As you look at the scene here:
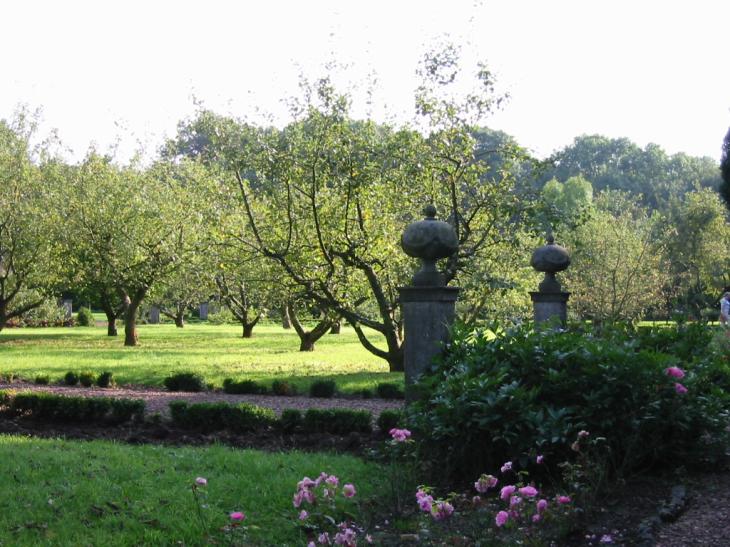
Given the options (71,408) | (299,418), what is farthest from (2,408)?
(299,418)

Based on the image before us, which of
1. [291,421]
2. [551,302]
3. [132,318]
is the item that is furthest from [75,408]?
[132,318]

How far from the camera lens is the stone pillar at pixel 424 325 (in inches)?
232

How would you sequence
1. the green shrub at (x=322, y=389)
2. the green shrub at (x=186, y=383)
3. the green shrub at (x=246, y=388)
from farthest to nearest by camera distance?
1. the green shrub at (x=186, y=383)
2. the green shrub at (x=246, y=388)
3. the green shrub at (x=322, y=389)

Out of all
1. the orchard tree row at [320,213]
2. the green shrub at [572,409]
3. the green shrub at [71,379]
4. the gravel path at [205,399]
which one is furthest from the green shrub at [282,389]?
the green shrub at [572,409]

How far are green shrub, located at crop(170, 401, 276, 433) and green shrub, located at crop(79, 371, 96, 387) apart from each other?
4.35m

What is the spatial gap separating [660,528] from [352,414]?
13.4ft

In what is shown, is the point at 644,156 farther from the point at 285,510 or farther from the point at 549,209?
the point at 285,510

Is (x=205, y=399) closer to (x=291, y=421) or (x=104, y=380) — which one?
(x=104, y=380)

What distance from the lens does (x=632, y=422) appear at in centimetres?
449

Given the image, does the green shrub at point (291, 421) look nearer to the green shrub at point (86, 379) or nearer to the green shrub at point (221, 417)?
the green shrub at point (221, 417)

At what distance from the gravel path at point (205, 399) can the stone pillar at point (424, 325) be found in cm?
268

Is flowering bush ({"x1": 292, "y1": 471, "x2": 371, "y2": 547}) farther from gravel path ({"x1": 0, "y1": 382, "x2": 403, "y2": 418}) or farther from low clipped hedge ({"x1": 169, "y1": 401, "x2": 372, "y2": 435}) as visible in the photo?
gravel path ({"x1": 0, "y1": 382, "x2": 403, "y2": 418})

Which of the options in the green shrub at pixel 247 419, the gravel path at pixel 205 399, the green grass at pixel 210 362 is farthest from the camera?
the green grass at pixel 210 362

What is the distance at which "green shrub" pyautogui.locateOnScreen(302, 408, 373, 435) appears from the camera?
7.29 m
